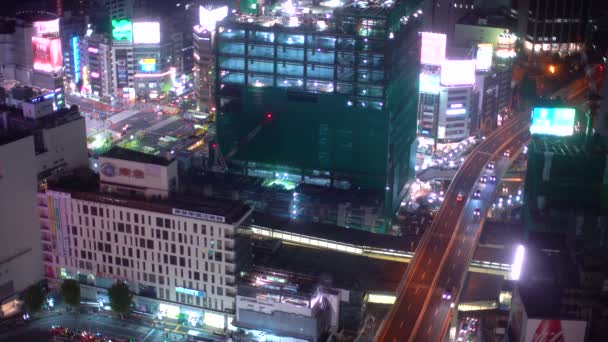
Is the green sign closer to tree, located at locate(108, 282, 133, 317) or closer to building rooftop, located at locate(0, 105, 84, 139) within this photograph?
building rooftop, located at locate(0, 105, 84, 139)

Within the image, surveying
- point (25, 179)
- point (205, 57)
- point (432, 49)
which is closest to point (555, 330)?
point (25, 179)

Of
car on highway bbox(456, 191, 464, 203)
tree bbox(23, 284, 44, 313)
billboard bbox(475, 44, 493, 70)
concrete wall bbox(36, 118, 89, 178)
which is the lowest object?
tree bbox(23, 284, 44, 313)

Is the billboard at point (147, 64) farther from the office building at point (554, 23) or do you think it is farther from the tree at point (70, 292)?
the tree at point (70, 292)

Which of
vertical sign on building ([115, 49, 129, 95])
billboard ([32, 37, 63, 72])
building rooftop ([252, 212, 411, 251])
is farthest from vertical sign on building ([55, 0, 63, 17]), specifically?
building rooftop ([252, 212, 411, 251])

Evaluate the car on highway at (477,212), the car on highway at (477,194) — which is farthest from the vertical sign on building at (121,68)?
the car on highway at (477,212)

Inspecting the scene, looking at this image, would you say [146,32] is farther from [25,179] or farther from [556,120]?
[556,120]

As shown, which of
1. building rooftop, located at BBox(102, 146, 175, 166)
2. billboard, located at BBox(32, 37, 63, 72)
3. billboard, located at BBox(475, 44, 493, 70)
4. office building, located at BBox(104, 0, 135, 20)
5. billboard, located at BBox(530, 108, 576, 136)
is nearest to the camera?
building rooftop, located at BBox(102, 146, 175, 166)

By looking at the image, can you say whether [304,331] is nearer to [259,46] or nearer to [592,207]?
[592,207]
